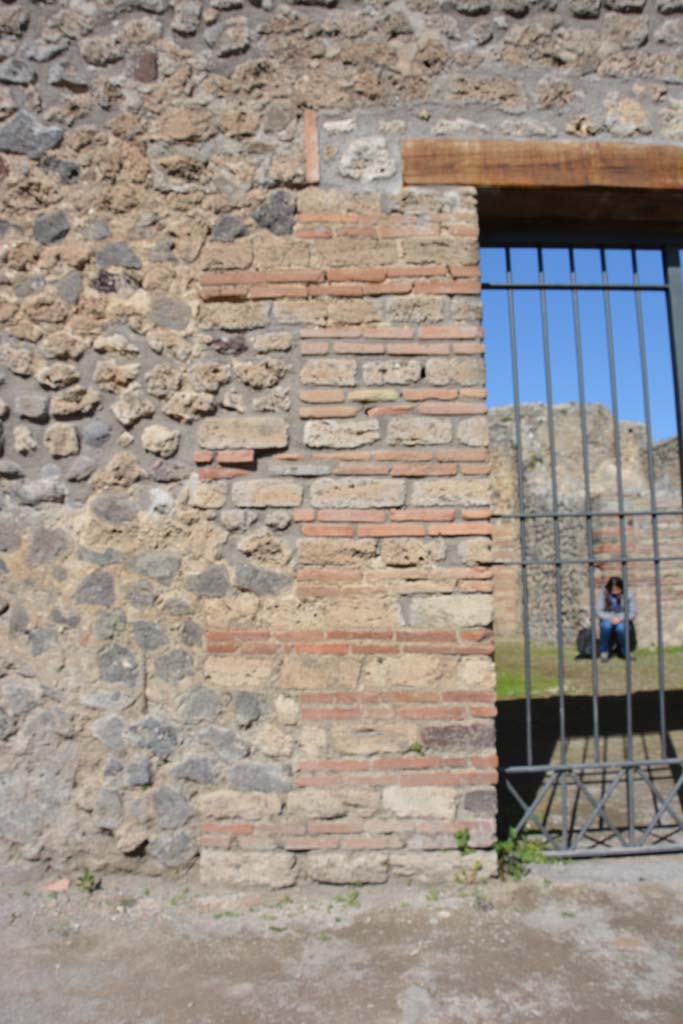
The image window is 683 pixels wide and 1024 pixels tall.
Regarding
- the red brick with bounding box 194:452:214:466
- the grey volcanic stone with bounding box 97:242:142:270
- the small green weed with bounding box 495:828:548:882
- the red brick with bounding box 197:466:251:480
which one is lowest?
the small green weed with bounding box 495:828:548:882

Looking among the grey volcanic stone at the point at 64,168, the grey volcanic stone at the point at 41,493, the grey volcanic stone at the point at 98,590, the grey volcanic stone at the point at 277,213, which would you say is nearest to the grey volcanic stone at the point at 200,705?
the grey volcanic stone at the point at 98,590

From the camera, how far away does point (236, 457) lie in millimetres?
3320

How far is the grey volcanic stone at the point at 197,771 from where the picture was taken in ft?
10.6

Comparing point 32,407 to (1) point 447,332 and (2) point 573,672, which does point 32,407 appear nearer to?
(1) point 447,332

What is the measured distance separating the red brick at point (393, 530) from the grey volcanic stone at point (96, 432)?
120cm

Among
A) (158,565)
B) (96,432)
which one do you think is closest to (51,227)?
(96,432)

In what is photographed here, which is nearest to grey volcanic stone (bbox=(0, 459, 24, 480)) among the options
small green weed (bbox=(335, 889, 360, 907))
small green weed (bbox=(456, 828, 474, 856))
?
small green weed (bbox=(335, 889, 360, 907))

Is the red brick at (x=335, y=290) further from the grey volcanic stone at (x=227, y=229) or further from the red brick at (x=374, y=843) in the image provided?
the red brick at (x=374, y=843)

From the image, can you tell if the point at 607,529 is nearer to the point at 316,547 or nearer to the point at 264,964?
the point at 316,547

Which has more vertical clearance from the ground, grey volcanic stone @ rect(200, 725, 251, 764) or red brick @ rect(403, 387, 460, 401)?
red brick @ rect(403, 387, 460, 401)

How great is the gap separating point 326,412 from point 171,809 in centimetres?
183

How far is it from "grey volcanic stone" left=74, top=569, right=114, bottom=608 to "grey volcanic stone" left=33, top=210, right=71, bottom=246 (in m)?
1.52

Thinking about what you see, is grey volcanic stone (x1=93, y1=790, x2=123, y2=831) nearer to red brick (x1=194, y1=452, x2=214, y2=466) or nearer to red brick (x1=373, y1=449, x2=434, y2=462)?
red brick (x1=194, y1=452, x2=214, y2=466)

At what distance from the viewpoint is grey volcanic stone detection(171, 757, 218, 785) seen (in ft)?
10.6
